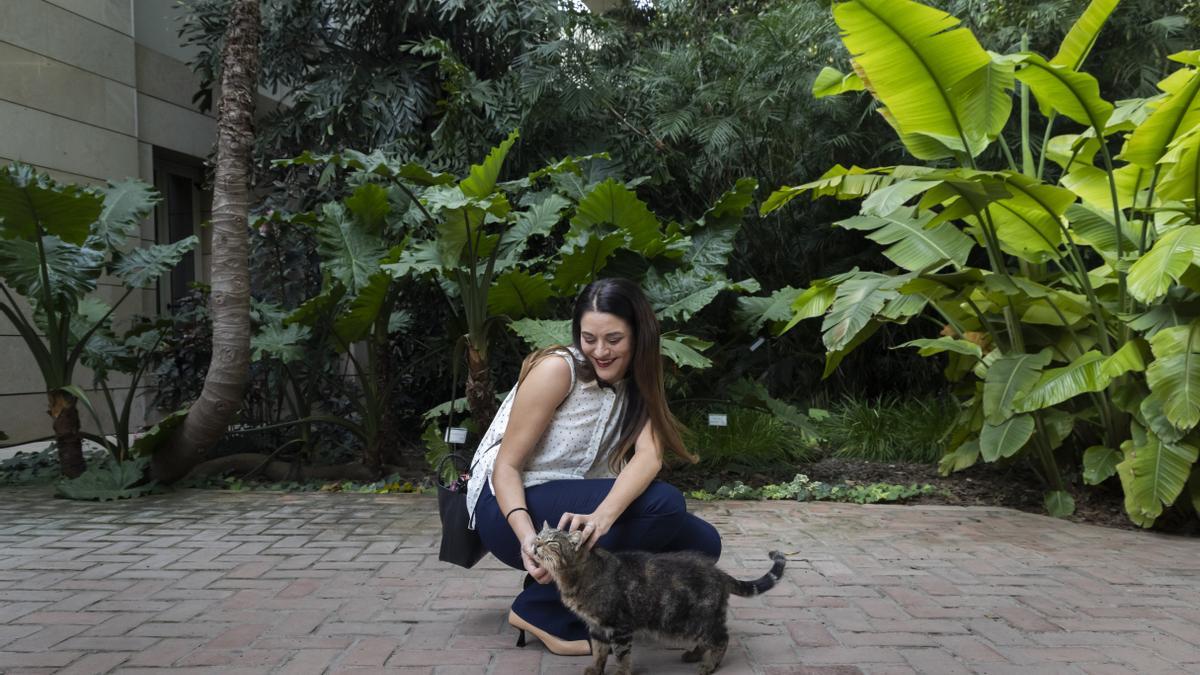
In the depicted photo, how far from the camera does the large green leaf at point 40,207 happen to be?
18.9 ft

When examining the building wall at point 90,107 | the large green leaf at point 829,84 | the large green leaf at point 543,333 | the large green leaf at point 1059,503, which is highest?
the building wall at point 90,107

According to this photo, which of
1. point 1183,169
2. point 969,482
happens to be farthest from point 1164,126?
point 969,482

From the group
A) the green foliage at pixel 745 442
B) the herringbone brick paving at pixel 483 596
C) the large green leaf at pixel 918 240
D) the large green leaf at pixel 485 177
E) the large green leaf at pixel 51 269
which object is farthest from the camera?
the green foliage at pixel 745 442

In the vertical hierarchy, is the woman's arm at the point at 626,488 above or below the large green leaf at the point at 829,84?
below

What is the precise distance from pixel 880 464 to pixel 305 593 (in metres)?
5.08

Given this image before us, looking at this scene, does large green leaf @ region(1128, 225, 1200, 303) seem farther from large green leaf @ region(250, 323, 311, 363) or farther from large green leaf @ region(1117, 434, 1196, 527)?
large green leaf @ region(250, 323, 311, 363)

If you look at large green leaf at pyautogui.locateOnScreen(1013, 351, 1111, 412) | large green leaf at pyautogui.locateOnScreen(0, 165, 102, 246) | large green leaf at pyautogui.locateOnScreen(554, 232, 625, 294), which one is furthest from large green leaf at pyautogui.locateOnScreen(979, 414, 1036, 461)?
large green leaf at pyautogui.locateOnScreen(0, 165, 102, 246)

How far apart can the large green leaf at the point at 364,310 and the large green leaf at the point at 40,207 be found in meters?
1.72

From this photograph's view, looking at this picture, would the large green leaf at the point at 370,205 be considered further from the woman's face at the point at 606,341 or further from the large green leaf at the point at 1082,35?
the large green leaf at the point at 1082,35

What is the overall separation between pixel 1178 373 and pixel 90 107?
9823 millimetres

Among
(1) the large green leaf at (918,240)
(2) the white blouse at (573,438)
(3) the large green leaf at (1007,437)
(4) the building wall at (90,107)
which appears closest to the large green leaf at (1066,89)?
(1) the large green leaf at (918,240)

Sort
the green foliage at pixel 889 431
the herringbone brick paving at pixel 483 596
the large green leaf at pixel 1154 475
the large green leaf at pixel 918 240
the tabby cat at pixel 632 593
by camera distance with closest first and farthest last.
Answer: the tabby cat at pixel 632 593 → the herringbone brick paving at pixel 483 596 → the large green leaf at pixel 1154 475 → the large green leaf at pixel 918 240 → the green foliage at pixel 889 431

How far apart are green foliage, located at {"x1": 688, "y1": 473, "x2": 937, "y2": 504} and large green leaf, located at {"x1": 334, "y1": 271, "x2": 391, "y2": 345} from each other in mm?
2577

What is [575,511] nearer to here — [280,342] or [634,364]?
[634,364]
